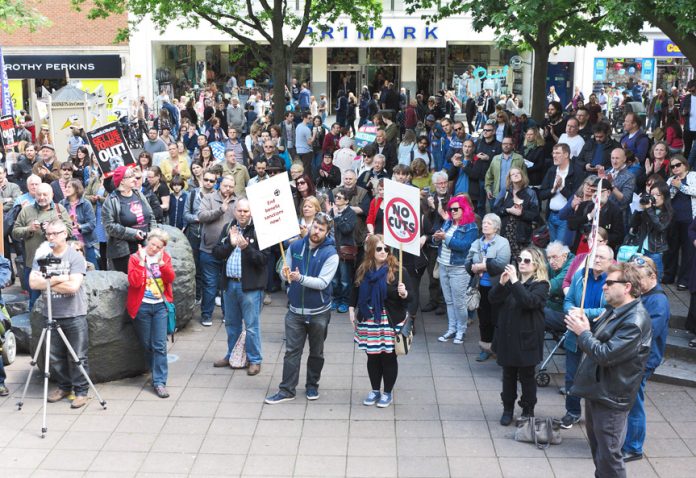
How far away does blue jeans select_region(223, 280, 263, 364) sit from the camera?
939 centimetres

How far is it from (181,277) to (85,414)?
8.56 ft

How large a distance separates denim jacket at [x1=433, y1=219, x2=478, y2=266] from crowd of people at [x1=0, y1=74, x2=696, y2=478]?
0.11 ft

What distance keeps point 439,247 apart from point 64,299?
476cm

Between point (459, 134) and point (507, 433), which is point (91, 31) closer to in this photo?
point (459, 134)

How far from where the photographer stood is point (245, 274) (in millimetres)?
9297

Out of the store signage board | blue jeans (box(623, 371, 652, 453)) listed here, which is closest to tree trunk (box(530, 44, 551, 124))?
blue jeans (box(623, 371, 652, 453))

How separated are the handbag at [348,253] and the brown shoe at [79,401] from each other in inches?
158

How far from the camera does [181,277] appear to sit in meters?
10.8

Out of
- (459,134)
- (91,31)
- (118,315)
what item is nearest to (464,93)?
(91,31)

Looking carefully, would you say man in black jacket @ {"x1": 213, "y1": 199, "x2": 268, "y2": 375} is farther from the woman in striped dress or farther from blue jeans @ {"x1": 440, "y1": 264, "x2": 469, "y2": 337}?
blue jeans @ {"x1": 440, "y1": 264, "x2": 469, "y2": 337}

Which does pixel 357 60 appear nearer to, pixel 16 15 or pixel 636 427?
pixel 16 15

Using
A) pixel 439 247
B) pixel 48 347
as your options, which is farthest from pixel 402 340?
pixel 48 347

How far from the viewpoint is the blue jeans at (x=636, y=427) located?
7.33m

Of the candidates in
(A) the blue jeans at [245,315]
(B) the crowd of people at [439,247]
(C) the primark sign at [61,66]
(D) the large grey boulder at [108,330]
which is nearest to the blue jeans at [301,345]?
(B) the crowd of people at [439,247]
